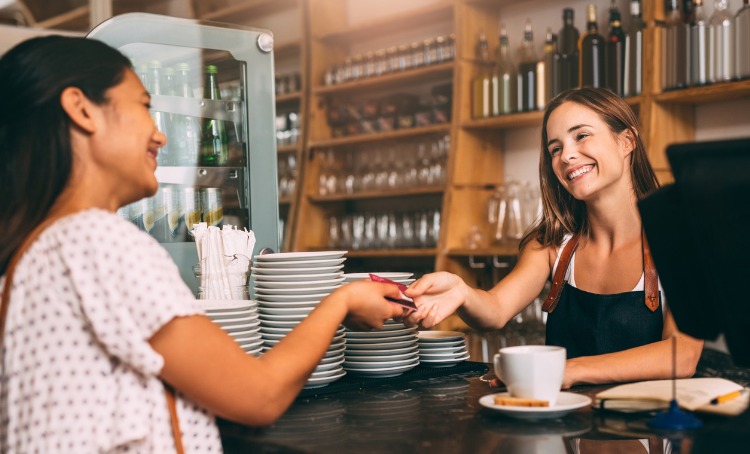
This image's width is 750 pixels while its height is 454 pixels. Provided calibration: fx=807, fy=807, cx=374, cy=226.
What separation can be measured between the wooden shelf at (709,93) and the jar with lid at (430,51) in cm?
139

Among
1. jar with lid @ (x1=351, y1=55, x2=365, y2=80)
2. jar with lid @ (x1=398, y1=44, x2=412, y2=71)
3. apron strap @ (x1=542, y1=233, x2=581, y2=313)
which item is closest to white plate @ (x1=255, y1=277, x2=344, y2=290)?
apron strap @ (x1=542, y1=233, x2=581, y2=313)

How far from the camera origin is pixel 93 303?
104 cm

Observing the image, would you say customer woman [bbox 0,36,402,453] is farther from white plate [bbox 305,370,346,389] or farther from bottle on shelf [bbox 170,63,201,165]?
bottle on shelf [bbox 170,63,201,165]

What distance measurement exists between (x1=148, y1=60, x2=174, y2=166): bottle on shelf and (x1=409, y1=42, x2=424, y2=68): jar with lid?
234cm

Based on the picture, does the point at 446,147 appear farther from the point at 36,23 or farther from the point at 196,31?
the point at 36,23

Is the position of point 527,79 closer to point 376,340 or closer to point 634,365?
point 634,365

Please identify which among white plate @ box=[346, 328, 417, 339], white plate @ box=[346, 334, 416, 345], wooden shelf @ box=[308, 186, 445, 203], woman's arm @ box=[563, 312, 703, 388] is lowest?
woman's arm @ box=[563, 312, 703, 388]

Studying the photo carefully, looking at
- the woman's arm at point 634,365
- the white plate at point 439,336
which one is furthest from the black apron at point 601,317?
the white plate at point 439,336

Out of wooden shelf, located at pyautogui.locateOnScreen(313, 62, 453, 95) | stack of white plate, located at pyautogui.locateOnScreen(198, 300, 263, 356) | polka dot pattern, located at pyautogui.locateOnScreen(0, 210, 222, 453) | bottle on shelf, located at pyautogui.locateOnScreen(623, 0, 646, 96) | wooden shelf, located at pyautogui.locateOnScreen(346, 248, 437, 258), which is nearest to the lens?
polka dot pattern, located at pyautogui.locateOnScreen(0, 210, 222, 453)

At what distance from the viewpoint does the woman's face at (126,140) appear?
3.86ft

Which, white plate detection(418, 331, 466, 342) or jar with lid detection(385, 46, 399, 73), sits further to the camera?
jar with lid detection(385, 46, 399, 73)

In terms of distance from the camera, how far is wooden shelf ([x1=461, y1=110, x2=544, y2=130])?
3.84m

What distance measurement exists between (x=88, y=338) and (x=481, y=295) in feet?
3.85

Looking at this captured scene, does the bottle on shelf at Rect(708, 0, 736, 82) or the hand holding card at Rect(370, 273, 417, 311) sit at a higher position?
the bottle on shelf at Rect(708, 0, 736, 82)
